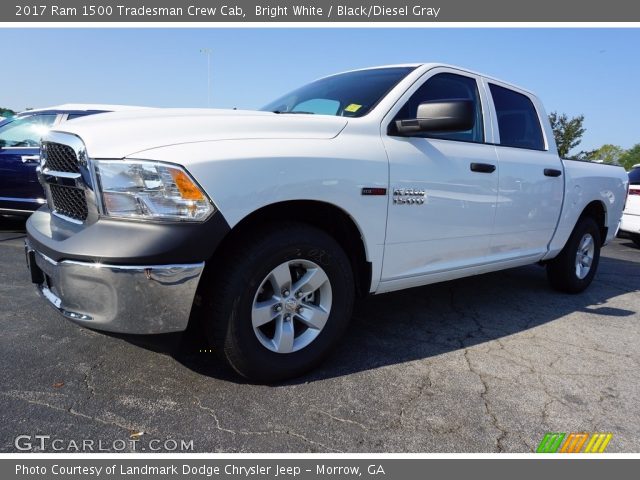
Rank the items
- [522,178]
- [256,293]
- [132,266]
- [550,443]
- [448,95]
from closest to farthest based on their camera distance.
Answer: [132,266]
[550,443]
[256,293]
[448,95]
[522,178]

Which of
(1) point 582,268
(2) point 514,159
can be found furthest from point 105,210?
(1) point 582,268

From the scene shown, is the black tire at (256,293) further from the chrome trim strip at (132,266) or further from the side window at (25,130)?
the side window at (25,130)

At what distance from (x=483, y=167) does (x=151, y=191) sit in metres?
2.28

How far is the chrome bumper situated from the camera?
198cm

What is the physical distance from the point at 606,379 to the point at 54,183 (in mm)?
3370

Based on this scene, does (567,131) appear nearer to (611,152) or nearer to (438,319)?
(438,319)

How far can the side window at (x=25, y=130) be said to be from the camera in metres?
6.26

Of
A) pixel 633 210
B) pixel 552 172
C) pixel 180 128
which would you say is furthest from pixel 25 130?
pixel 633 210

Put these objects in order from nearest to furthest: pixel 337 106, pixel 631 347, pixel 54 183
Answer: pixel 54 183
pixel 337 106
pixel 631 347

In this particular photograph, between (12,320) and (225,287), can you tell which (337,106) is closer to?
(225,287)

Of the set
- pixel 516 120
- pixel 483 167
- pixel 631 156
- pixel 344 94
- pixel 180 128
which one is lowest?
pixel 631 156

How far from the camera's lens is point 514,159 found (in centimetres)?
359

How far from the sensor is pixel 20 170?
6.20m

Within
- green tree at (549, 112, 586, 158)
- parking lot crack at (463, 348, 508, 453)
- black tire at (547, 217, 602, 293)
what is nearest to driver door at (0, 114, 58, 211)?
parking lot crack at (463, 348, 508, 453)
